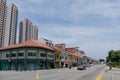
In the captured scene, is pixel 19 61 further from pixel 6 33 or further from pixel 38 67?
pixel 6 33

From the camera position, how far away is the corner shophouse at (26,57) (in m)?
67.8

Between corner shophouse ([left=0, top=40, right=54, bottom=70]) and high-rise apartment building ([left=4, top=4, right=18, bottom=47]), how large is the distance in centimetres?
3398

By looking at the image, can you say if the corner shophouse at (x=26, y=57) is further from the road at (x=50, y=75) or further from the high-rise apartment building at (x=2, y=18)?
the high-rise apartment building at (x=2, y=18)

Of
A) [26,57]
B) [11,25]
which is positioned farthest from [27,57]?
[11,25]

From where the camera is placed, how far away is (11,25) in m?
113

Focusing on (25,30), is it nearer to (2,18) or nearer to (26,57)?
(2,18)

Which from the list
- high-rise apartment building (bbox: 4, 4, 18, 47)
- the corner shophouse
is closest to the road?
the corner shophouse

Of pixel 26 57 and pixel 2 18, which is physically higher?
pixel 2 18

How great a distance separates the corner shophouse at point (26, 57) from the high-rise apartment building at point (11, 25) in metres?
34.0

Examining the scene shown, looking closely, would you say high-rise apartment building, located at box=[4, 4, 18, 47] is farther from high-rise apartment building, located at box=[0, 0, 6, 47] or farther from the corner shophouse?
the corner shophouse

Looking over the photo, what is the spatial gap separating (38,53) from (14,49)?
901 centimetres

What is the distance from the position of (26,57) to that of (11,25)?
50.6 metres

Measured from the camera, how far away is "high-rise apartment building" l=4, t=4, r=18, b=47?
109 meters

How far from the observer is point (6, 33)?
110 m
